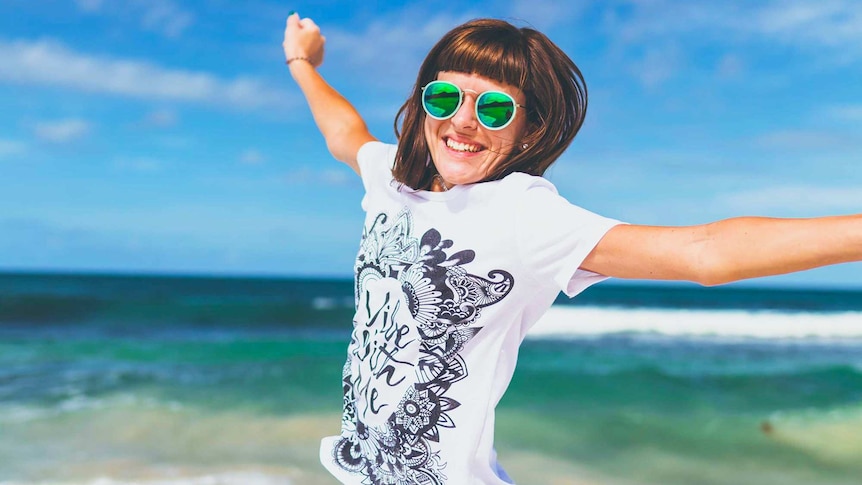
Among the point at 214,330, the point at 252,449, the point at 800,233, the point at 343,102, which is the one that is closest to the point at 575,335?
the point at 214,330

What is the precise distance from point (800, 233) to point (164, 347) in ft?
36.8

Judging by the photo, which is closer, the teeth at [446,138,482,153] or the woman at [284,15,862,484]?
the woman at [284,15,862,484]

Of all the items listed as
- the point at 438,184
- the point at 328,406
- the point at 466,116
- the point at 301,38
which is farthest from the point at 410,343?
the point at 328,406

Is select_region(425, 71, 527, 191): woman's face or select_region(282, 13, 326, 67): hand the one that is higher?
select_region(282, 13, 326, 67): hand

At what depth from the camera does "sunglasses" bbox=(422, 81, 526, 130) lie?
165 centimetres

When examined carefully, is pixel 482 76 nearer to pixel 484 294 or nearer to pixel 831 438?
pixel 484 294

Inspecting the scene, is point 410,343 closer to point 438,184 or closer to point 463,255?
point 463,255

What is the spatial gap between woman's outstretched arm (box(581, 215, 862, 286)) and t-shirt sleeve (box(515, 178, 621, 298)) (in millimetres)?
26

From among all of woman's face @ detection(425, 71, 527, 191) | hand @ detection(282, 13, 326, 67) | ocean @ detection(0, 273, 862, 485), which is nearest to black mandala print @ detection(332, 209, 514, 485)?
woman's face @ detection(425, 71, 527, 191)

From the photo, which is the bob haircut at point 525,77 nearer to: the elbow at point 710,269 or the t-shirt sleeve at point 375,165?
the t-shirt sleeve at point 375,165

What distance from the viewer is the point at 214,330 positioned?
1405 cm

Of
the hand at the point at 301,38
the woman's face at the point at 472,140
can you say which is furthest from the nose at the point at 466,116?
the hand at the point at 301,38

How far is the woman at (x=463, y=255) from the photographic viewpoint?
1.53 m

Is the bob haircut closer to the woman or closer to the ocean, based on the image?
the woman
